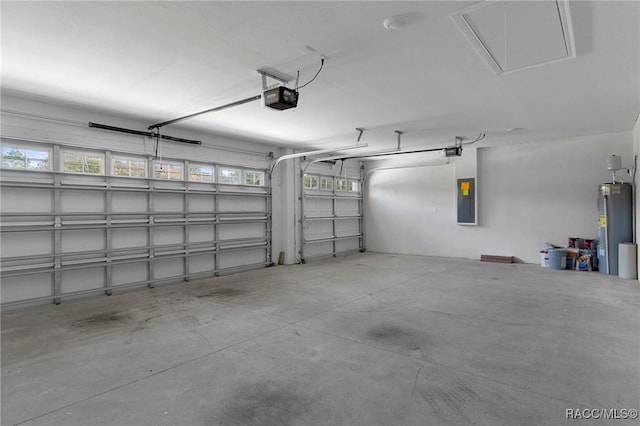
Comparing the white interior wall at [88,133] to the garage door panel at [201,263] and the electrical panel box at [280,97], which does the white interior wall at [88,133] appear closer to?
the garage door panel at [201,263]

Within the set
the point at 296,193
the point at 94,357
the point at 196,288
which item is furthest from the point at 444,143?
the point at 94,357

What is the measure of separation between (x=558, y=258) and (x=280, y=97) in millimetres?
6986

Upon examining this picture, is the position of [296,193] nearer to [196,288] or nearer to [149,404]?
[196,288]

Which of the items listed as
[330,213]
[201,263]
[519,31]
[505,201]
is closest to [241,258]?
[201,263]

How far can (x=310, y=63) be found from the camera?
353 cm

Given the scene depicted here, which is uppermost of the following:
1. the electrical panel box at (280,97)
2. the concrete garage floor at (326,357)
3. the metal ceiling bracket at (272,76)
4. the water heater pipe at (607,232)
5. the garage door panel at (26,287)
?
the metal ceiling bracket at (272,76)

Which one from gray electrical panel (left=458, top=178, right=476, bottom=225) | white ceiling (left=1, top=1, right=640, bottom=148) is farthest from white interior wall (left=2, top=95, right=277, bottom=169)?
gray electrical panel (left=458, top=178, right=476, bottom=225)

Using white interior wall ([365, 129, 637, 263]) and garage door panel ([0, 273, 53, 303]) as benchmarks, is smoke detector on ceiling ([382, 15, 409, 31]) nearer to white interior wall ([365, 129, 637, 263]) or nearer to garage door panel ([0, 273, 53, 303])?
garage door panel ([0, 273, 53, 303])

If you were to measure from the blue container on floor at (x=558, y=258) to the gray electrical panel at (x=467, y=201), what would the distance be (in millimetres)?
1930

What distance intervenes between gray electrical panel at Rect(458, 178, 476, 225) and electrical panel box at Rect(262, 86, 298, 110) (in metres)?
6.68

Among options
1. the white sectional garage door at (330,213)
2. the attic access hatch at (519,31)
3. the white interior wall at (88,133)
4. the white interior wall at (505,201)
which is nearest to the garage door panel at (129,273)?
the white interior wall at (88,133)

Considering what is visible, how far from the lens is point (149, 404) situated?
2.31 metres

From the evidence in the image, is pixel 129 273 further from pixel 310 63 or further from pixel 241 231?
pixel 310 63
